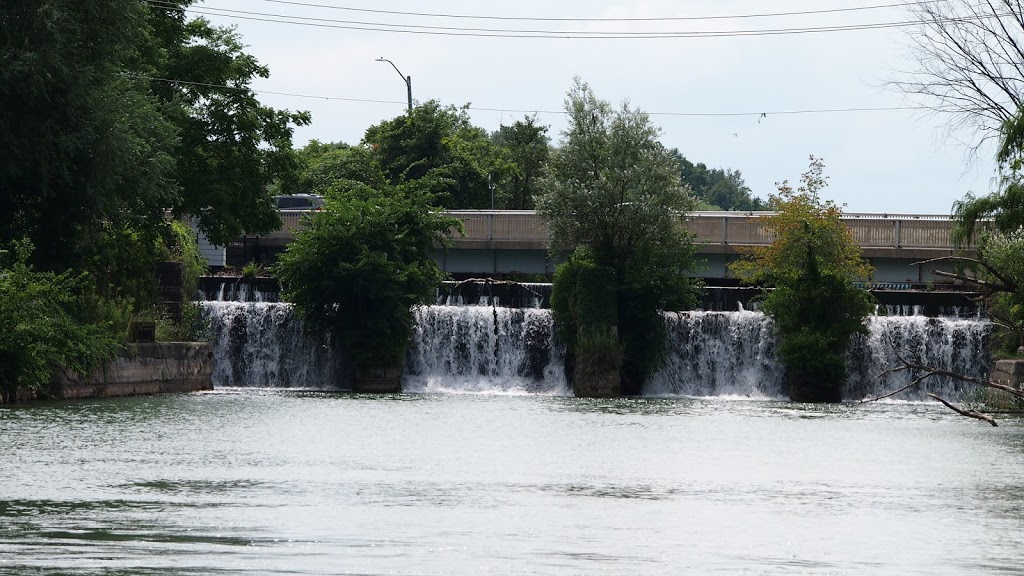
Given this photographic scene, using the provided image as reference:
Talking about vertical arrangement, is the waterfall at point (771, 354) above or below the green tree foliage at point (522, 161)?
below

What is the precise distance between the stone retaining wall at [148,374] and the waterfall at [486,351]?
8.23m

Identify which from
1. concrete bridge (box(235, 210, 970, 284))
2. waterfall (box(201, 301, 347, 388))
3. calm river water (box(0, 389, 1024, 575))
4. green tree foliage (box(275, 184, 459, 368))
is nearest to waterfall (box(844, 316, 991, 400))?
concrete bridge (box(235, 210, 970, 284))

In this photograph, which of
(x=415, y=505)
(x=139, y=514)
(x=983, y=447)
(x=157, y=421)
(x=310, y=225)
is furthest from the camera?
(x=310, y=225)

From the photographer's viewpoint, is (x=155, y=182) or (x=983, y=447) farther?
(x=155, y=182)

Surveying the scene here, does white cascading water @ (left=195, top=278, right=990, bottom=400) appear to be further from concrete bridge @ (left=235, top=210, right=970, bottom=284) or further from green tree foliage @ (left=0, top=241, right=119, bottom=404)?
green tree foliage @ (left=0, top=241, right=119, bottom=404)

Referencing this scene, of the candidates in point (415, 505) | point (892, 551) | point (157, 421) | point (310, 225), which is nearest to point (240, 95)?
point (310, 225)

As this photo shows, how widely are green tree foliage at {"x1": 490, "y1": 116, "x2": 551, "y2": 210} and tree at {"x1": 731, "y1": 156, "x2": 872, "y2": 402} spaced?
36785 millimetres

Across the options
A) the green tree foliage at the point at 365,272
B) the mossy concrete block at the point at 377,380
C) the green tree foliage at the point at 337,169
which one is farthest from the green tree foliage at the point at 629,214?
the green tree foliage at the point at 337,169

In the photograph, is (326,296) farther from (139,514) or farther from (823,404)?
(139,514)

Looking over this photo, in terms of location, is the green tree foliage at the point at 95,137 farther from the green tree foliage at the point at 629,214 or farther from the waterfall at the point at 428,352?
the green tree foliage at the point at 629,214

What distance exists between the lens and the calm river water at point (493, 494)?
1569cm

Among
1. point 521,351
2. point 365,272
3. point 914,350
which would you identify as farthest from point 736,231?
point 365,272

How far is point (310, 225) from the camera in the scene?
5422 cm

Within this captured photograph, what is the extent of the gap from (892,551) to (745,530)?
6.77 ft
